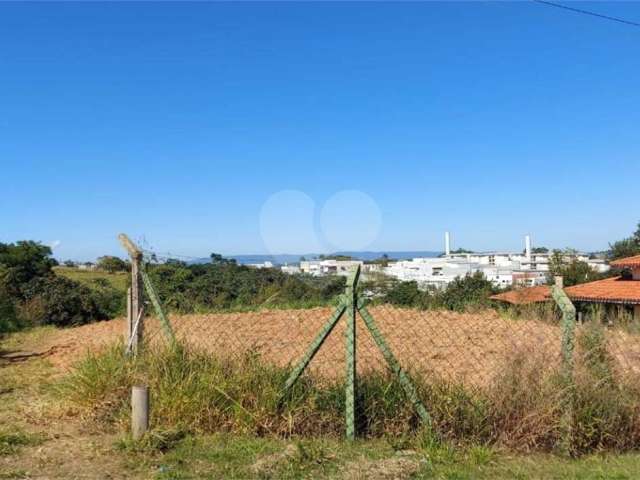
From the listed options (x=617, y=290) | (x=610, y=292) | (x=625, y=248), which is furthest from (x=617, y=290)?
(x=625, y=248)

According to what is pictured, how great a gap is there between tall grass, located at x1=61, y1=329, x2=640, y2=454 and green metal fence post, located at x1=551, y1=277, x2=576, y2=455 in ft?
0.14

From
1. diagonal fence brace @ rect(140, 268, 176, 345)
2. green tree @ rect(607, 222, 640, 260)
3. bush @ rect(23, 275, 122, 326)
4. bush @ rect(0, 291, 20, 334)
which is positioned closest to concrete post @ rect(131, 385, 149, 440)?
diagonal fence brace @ rect(140, 268, 176, 345)

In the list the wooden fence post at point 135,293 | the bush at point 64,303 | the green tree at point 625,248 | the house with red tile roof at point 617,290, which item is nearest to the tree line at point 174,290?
the bush at point 64,303

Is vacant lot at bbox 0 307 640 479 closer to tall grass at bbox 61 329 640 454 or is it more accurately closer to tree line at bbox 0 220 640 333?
tall grass at bbox 61 329 640 454

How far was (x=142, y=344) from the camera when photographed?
5953mm

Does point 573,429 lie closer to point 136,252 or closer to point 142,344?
point 142,344

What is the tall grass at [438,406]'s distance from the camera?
14.8 ft

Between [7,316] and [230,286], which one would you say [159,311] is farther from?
[7,316]

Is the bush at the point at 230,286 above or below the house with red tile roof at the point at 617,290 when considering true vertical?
above

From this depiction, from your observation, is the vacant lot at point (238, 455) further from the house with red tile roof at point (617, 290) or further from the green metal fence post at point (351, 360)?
the house with red tile roof at point (617, 290)

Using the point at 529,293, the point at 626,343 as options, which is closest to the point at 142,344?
the point at 626,343

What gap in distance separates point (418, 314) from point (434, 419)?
769 cm

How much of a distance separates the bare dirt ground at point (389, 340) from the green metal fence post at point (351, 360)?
62 cm

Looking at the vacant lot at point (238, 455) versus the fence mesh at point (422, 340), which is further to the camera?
the fence mesh at point (422, 340)
